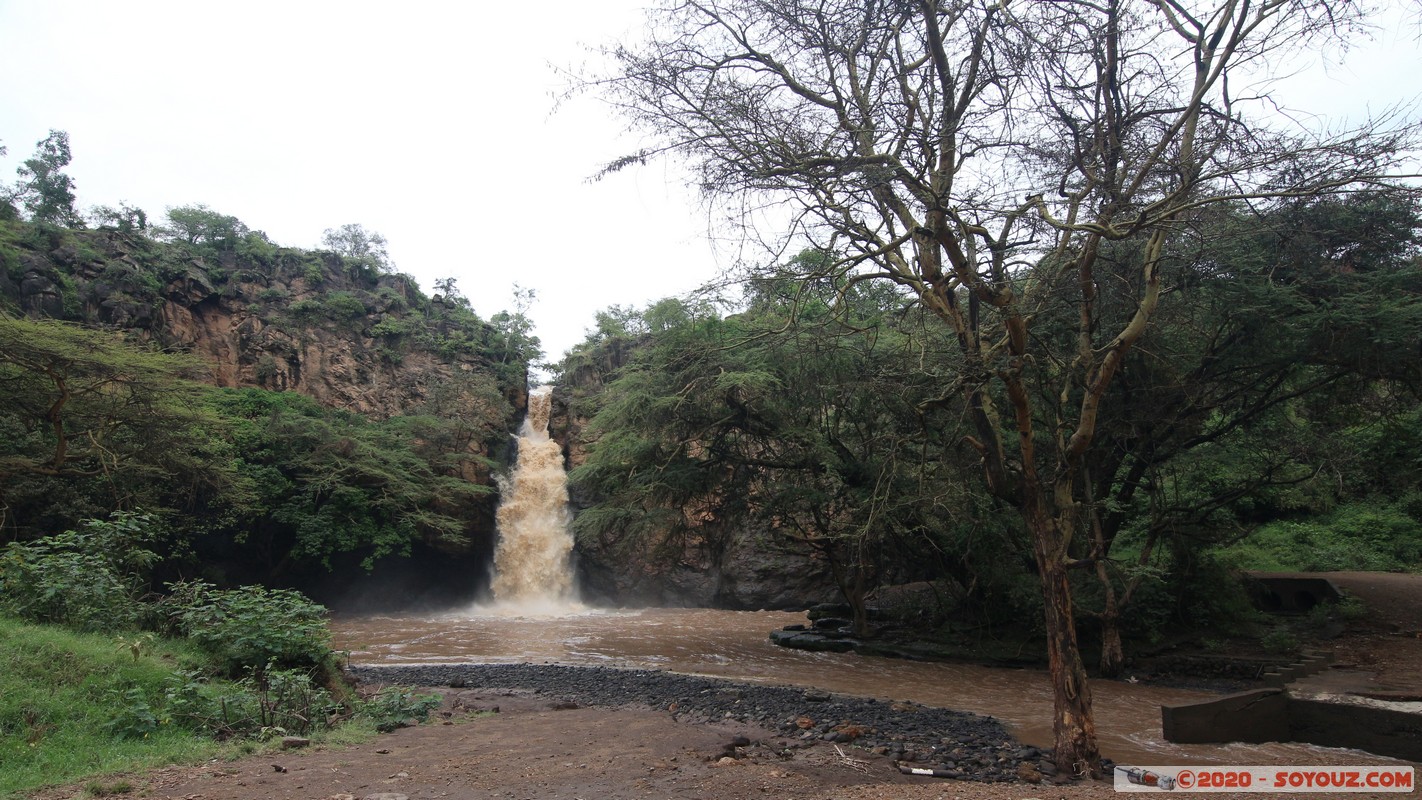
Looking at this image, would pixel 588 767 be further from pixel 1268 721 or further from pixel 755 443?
pixel 755 443

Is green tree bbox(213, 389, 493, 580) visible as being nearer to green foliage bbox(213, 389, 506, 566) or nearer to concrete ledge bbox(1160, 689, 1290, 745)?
green foliage bbox(213, 389, 506, 566)

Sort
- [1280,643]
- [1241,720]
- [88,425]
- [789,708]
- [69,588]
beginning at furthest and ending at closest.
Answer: [88,425], [1280,643], [789,708], [69,588], [1241,720]

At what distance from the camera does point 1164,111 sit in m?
6.44

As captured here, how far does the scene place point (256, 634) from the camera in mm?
7723

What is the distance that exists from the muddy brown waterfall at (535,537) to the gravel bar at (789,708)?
13901mm

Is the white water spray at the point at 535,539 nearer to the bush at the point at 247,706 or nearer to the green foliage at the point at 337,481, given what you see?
the green foliage at the point at 337,481

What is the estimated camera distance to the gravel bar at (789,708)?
6.31m

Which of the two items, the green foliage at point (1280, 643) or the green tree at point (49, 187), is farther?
the green tree at point (49, 187)

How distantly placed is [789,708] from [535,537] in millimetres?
19933

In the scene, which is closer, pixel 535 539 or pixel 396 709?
pixel 396 709

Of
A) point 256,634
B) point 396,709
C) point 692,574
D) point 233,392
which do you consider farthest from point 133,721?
point 233,392

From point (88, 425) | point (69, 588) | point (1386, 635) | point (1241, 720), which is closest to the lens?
point (1241, 720)

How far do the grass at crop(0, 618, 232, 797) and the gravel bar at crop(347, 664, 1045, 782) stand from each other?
3490mm

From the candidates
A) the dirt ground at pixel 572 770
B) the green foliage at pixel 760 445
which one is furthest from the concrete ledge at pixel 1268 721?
the green foliage at pixel 760 445
